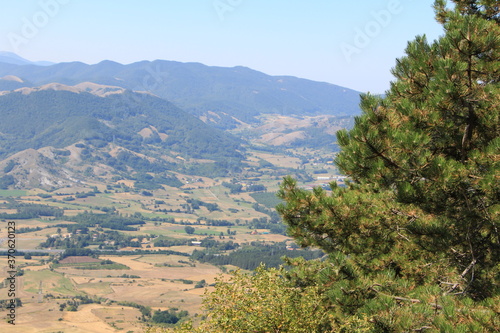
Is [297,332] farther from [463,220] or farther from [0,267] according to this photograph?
[0,267]

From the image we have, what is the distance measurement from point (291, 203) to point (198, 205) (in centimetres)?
16485

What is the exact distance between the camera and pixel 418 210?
9703 mm

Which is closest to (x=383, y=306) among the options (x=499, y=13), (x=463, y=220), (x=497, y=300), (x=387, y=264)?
(x=497, y=300)

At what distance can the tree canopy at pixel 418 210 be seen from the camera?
8000mm

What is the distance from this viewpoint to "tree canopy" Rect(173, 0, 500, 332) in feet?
26.2

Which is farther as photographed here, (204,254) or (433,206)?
(204,254)

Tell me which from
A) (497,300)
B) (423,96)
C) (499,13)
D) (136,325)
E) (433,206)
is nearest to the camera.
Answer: (497,300)

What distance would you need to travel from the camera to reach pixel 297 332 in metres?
9.14

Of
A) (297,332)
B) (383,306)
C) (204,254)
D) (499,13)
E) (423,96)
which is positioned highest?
(499,13)

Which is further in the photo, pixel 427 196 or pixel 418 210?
pixel 418 210

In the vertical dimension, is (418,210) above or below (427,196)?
below

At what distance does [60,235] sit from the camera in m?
126

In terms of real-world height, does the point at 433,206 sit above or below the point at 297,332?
above

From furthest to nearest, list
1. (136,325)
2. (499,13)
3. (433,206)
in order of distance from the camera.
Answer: (136,325)
(499,13)
(433,206)
